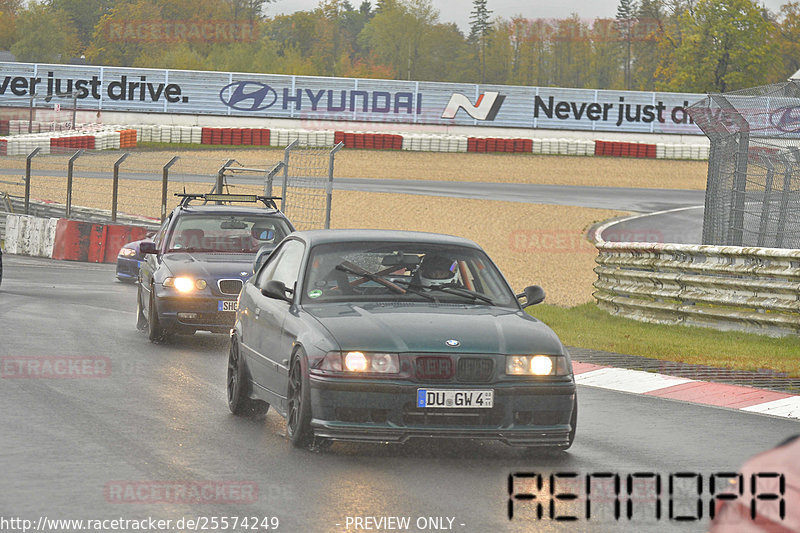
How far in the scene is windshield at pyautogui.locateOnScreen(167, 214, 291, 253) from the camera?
14016 mm

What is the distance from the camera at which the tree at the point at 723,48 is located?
9112cm

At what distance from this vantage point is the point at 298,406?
7621 millimetres

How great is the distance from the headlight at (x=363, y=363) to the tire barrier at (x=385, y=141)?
42242 millimetres

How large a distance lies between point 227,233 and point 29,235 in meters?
15.4

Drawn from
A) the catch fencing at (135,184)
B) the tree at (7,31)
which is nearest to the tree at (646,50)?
the tree at (7,31)

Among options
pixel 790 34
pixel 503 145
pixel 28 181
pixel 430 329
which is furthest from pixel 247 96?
pixel 790 34

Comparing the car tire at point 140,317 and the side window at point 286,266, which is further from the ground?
the side window at point 286,266

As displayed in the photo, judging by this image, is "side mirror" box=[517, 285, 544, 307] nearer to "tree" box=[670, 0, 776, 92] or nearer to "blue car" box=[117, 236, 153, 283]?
"blue car" box=[117, 236, 153, 283]

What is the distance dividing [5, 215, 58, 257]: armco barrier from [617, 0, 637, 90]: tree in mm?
122865

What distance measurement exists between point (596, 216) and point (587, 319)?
19.1 meters

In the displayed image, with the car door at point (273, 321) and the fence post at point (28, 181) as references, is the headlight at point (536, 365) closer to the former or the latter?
the car door at point (273, 321)

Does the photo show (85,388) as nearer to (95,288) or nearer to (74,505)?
(74,505)

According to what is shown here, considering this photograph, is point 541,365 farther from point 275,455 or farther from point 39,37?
point 39,37

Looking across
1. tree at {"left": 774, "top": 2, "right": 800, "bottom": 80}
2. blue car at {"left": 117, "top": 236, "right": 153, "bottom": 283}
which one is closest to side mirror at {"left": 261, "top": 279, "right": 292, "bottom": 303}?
blue car at {"left": 117, "top": 236, "right": 153, "bottom": 283}
